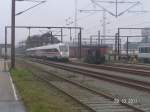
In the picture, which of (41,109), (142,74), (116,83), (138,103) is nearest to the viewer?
(41,109)

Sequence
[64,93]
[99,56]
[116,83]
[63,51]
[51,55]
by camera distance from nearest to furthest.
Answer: [64,93] → [116,83] → [99,56] → [63,51] → [51,55]

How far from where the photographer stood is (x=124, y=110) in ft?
49.5

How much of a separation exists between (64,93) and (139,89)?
150 inches

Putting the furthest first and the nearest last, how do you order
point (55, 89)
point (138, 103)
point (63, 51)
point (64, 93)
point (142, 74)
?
point (63, 51) < point (142, 74) < point (55, 89) < point (64, 93) < point (138, 103)

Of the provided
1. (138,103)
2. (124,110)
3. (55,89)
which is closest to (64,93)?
(55,89)

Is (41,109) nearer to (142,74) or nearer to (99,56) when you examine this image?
(142,74)

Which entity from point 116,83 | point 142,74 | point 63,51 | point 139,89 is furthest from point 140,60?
point 139,89

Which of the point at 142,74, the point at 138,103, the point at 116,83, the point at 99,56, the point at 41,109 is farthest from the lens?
the point at 99,56

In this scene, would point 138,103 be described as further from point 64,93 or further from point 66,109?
point 64,93

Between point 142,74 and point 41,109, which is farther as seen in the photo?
point 142,74

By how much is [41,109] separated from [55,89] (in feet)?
32.6

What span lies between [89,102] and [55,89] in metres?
6.94

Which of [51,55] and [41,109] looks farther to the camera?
[51,55]

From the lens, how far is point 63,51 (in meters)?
77.4
